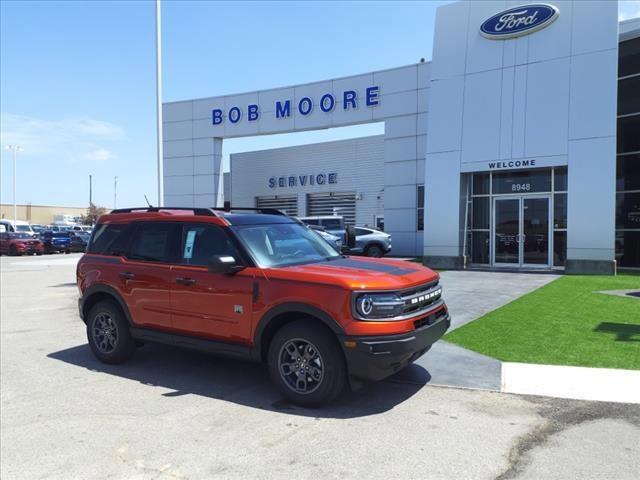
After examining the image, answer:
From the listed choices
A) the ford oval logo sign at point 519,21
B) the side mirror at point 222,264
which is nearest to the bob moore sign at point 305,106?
the ford oval logo sign at point 519,21

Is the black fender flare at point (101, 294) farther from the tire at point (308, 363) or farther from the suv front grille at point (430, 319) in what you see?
the suv front grille at point (430, 319)

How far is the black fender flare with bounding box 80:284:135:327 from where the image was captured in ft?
21.0

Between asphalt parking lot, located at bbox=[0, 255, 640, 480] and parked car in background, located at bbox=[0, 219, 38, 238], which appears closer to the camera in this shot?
asphalt parking lot, located at bbox=[0, 255, 640, 480]

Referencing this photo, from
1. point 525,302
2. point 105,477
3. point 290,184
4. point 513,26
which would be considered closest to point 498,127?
point 513,26

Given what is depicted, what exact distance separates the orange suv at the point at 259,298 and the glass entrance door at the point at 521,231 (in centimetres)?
1267

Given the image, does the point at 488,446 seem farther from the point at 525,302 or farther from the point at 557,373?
the point at 525,302

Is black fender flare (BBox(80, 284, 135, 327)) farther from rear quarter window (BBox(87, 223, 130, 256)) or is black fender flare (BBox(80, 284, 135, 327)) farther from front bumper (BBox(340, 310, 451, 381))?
front bumper (BBox(340, 310, 451, 381))

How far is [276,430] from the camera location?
14.4 ft

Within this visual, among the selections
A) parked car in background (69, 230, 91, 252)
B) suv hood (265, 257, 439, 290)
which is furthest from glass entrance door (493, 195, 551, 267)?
parked car in background (69, 230, 91, 252)

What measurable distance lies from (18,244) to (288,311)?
1361 inches

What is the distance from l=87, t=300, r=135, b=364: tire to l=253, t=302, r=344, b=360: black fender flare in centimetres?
219

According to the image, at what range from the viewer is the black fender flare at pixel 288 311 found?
4.68 m

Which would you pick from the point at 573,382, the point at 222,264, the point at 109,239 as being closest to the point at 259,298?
the point at 222,264

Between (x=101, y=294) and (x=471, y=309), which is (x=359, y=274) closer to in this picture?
(x=101, y=294)
